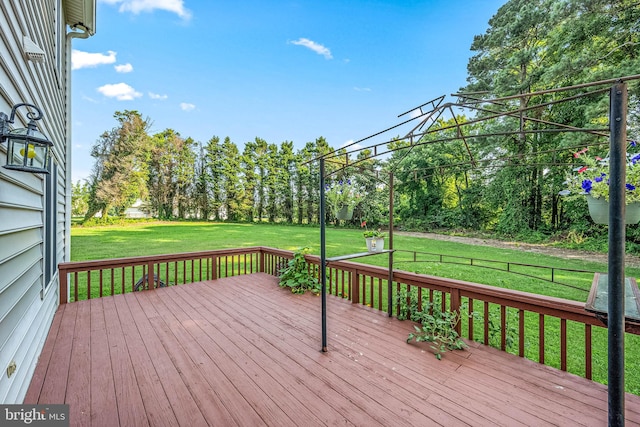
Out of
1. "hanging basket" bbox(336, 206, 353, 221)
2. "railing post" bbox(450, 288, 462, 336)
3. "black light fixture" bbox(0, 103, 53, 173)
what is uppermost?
"black light fixture" bbox(0, 103, 53, 173)

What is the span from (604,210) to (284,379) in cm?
244

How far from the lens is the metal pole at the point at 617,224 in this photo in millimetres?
1133

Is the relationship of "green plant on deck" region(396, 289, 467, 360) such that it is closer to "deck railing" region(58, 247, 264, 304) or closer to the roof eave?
"deck railing" region(58, 247, 264, 304)

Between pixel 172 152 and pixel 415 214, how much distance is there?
17584 mm

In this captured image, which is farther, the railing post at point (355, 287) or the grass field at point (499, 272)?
the railing post at point (355, 287)

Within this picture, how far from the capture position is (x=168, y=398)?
1750mm

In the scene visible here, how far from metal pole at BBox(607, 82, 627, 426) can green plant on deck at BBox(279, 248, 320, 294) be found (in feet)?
10.9

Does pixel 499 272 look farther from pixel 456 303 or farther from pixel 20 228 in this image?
pixel 20 228
